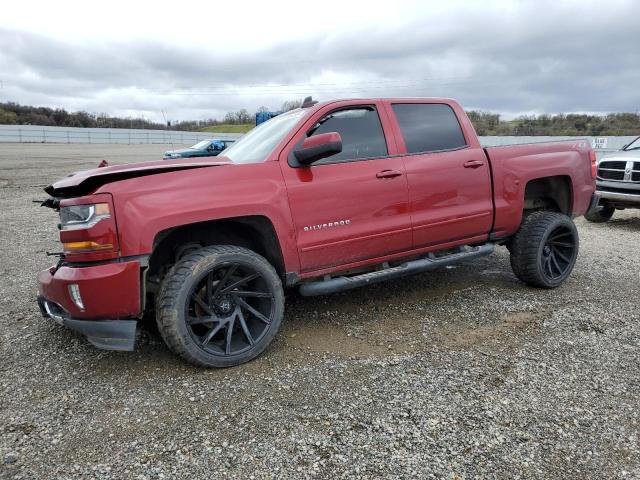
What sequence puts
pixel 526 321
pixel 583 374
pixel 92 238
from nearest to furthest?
pixel 92 238 < pixel 583 374 < pixel 526 321

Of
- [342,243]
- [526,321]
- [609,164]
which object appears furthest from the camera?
[609,164]

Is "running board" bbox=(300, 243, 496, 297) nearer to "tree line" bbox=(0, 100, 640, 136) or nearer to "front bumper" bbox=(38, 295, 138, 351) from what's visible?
"front bumper" bbox=(38, 295, 138, 351)

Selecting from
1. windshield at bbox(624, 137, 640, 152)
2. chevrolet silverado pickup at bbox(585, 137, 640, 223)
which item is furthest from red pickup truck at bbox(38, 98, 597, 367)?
windshield at bbox(624, 137, 640, 152)

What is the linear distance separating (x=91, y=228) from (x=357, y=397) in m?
1.91

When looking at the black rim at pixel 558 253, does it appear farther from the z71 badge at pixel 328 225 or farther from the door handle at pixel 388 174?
the z71 badge at pixel 328 225

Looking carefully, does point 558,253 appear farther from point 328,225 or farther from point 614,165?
point 614,165

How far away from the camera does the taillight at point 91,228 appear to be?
2934mm

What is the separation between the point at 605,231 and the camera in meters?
8.47

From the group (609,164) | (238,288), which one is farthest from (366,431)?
(609,164)

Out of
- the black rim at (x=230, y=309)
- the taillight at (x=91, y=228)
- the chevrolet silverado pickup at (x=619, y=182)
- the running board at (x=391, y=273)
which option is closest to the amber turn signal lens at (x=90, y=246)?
the taillight at (x=91, y=228)

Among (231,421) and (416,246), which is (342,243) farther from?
(231,421)

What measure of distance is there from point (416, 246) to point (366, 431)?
6.27ft

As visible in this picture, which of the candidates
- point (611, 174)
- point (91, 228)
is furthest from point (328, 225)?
point (611, 174)

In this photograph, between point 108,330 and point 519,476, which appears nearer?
point 519,476
